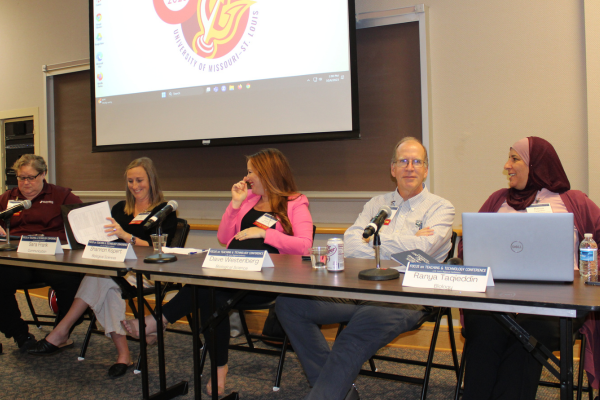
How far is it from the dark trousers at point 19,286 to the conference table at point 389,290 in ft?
3.96

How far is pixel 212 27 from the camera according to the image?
144 inches

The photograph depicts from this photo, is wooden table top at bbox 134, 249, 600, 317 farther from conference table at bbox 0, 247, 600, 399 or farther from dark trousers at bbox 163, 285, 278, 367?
dark trousers at bbox 163, 285, 278, 367

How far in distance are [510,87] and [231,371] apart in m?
2.43

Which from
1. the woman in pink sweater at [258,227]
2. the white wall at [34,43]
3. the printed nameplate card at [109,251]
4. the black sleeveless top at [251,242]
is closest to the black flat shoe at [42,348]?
the woman in pink sweater at [258,227]

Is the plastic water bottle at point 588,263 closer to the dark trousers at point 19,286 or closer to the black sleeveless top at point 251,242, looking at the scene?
the black sleeveless top at point 251,242

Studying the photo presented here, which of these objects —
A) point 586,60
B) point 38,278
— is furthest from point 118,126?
point 586,60

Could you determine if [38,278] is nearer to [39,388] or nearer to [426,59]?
[39,388]

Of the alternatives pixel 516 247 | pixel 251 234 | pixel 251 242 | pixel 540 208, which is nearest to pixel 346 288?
pixel 516 247

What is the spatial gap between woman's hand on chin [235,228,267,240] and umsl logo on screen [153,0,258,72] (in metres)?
1.71

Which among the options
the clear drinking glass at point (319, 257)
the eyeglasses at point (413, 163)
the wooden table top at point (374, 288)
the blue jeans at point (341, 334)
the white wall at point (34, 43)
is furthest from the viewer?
the white wall at point (34, 43)

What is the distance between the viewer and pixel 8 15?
496cm

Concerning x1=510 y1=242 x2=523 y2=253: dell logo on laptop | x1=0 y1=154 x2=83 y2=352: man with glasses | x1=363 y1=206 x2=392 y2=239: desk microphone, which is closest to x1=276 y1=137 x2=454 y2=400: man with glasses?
x1=363 y1=206 x2=392 y2=239: desk microphone

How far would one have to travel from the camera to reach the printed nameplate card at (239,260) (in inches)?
75.5

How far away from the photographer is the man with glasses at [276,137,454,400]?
1.75 m
